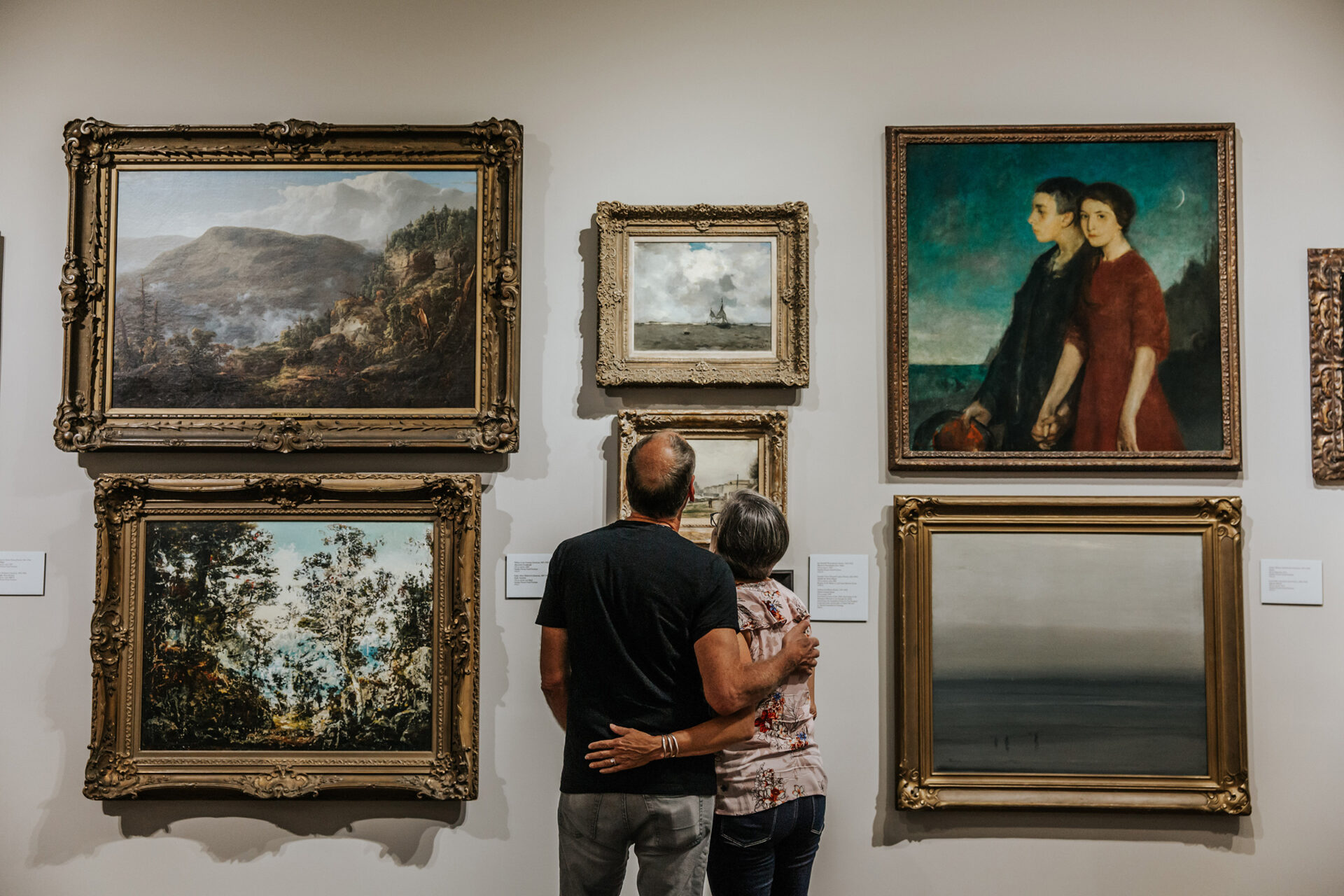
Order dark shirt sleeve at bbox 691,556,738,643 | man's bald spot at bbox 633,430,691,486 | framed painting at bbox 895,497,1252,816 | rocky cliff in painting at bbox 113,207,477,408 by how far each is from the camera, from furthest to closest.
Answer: rocky cliff in painting at bbox 113,207,477,408, framed painting at bbox 895,497,1252,816, man's bald spot at bbox 633,430,691,486, dark shirt sleeve at bbox 691,556,738,643

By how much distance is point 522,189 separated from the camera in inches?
137

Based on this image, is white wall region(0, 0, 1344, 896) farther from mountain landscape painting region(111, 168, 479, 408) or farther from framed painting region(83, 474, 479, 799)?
mountain landscape painting region(111, 168, 479, 408)

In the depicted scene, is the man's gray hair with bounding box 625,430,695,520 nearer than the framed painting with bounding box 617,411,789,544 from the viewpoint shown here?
Yes

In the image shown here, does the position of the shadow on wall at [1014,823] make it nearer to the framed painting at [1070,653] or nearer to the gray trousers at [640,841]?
the framed painting at [1070,653]

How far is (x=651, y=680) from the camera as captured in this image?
7.93 ft

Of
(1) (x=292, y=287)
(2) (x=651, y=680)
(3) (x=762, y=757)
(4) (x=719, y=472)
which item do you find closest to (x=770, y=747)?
(3) (x=762, y=757)

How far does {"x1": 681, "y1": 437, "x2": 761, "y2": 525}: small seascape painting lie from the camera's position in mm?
3357

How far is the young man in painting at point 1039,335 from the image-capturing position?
3.37m

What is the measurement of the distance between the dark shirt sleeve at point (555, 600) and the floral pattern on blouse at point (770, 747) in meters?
0.51

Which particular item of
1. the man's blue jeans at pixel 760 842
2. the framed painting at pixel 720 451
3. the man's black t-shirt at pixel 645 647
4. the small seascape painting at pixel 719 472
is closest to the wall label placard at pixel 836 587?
the framed painting at pixel 720 451

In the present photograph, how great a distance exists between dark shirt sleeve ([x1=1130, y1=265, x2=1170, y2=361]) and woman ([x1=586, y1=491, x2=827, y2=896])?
1.78 m

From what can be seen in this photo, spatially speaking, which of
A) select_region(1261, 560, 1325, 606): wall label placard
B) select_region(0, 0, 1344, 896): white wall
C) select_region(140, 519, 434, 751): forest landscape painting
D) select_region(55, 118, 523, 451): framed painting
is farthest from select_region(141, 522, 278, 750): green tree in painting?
select_region(1261, 560, 1325, 606): wall label placard

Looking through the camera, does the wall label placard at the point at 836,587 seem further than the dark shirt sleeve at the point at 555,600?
Yes

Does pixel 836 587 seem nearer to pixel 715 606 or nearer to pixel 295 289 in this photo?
pixel 715 606
